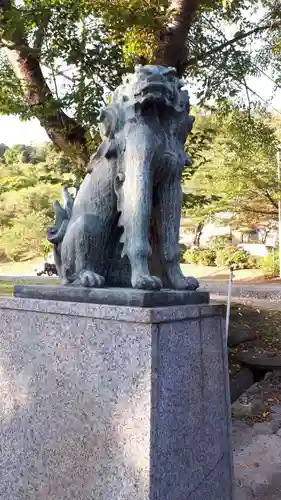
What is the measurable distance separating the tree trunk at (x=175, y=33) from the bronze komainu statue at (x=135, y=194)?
341cm

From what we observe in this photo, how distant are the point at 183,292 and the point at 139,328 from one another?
365mm

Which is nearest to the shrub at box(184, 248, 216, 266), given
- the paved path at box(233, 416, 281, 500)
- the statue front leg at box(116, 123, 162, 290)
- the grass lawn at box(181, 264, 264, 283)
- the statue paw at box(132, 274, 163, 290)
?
the grass lawn at box(181, 264, 264, 283)

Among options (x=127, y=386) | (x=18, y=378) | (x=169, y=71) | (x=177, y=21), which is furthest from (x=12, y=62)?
(x=127, y=386)

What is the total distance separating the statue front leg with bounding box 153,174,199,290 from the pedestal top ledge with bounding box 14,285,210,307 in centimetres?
14

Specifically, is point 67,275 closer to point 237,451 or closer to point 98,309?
point 98,309

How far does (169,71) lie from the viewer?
2326mm

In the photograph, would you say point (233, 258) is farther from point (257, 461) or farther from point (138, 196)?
point (138, 196)

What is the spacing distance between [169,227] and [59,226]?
2.46 ft

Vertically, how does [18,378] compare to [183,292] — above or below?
below

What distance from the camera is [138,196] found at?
217 cm

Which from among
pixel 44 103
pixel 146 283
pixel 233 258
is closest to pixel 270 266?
pixel 233 258

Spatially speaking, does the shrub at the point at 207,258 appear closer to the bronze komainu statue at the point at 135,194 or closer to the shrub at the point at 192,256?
the shrub at the point at 192,256

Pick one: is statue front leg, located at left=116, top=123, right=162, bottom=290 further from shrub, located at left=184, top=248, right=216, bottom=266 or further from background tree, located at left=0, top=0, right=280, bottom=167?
shrub, located at left=184, top=248, right=216, bottom=266

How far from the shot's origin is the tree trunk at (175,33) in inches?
214
